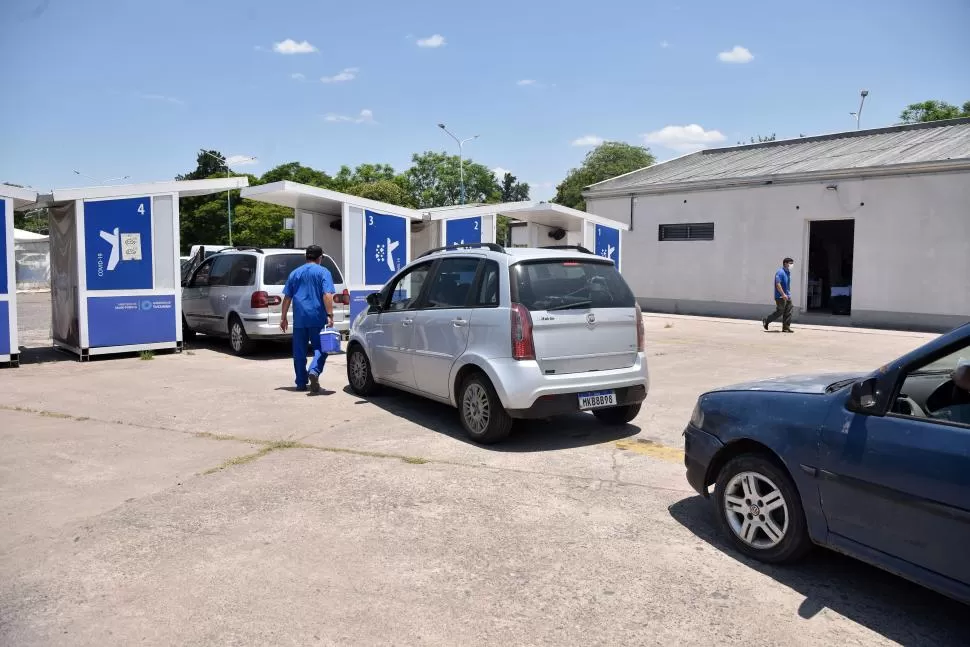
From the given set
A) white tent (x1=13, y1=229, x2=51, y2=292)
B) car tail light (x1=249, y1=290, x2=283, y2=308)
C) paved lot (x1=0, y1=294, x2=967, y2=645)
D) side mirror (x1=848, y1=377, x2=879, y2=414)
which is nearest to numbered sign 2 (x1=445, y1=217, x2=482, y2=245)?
car tail light (x1=249, y1=290, x2=283, y2=308)

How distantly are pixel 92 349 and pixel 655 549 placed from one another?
10.5m

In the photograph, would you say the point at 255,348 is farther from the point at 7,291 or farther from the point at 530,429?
the point at 530,429

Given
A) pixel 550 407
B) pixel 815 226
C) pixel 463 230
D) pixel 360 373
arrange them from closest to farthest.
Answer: pixel 550 407
pixel 360 373
pixel 463 230
pixel 815 226

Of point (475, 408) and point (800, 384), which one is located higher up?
point (800, 384)

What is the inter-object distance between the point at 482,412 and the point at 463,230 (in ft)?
35.2

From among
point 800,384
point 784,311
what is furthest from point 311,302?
point 784,311

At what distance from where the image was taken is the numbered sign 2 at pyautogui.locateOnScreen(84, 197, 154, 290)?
11.8 metres

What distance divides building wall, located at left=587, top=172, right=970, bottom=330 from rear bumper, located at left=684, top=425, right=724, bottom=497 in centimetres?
1691

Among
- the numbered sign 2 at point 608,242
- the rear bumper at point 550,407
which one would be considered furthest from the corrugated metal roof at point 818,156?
the rear bumper at point 550,407

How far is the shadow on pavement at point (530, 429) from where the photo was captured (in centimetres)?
675

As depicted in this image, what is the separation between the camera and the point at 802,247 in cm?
2120

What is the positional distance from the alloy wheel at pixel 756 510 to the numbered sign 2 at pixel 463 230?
12726mm

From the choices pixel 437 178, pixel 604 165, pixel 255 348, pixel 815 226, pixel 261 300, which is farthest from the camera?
pixel 437 178

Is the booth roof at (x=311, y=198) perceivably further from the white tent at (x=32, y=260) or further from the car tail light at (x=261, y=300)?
the white tent at (x=32, y=260)
